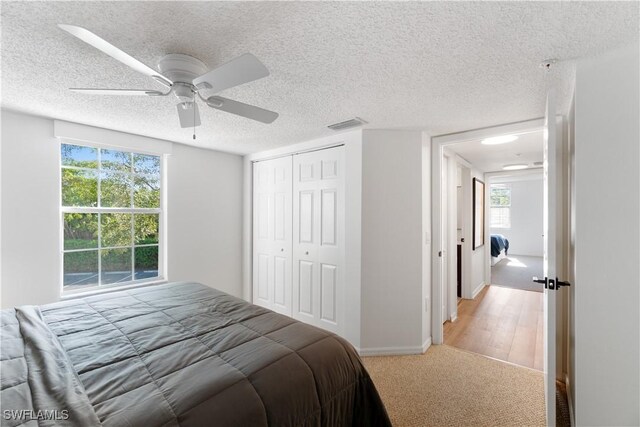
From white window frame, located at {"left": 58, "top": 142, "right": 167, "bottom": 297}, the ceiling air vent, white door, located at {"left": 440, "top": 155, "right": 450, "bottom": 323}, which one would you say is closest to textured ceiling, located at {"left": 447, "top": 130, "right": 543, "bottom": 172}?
white door, located at {"left": 440, "top": 155, "right": 450, "bottom": 323}

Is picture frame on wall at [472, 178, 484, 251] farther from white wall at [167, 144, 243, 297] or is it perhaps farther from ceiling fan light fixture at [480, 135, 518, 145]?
white wall at [167, 144, 243, 297]

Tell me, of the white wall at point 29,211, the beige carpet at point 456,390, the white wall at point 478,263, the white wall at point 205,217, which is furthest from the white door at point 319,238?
the white wall at point 478,263

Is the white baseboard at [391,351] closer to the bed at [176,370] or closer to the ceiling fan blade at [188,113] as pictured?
the bed at [176,370]

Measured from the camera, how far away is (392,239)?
2730mm

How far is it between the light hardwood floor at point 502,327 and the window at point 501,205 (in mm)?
4534

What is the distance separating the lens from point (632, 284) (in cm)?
136

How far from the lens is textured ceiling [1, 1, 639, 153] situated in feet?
3.67

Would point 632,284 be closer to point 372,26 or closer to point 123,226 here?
point 372,26

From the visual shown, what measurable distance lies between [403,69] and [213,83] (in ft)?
3.37

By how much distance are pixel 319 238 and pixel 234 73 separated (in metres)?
2.18

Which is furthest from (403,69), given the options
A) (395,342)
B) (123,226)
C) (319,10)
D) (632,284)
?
(123,226)

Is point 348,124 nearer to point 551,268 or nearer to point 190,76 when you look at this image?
point 190,76

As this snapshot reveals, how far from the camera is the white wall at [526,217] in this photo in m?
7.80

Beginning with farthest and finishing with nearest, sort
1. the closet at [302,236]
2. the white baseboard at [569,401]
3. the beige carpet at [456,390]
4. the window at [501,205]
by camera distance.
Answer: the window at [501,205] < the closet at [302,236] < the beige carpet at [456,390] < the white baseboard at [569,401]
